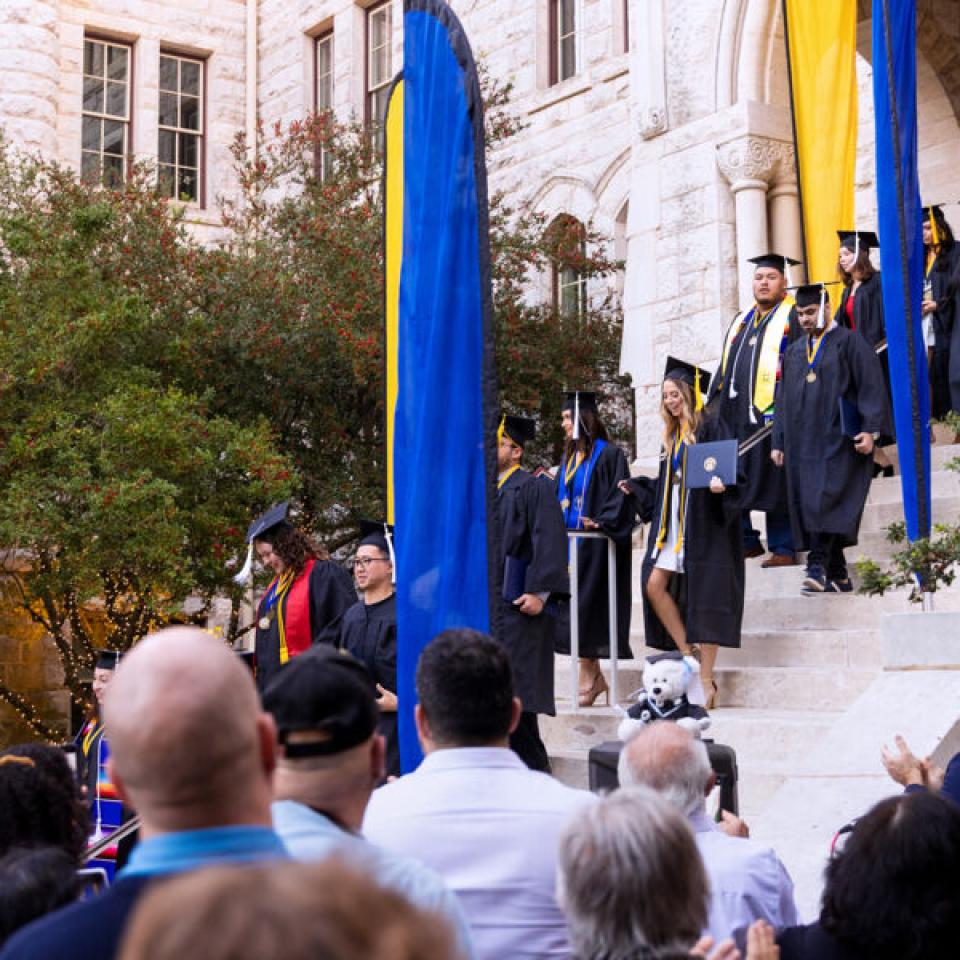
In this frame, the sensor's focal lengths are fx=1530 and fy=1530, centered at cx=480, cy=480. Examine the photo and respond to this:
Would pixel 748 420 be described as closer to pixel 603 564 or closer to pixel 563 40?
pixel 603 564

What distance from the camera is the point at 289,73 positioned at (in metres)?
18.9

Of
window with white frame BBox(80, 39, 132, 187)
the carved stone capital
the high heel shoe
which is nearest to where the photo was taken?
the high heel shoe

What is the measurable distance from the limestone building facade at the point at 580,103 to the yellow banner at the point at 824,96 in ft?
5.38

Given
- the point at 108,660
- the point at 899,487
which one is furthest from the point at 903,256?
the point at 108,660

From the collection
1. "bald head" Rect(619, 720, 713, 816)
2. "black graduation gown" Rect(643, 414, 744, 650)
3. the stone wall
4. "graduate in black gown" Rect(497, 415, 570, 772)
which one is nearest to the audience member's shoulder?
"bald head" Rect(619, 720, 713, 816)

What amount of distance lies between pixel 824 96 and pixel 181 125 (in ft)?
35.9

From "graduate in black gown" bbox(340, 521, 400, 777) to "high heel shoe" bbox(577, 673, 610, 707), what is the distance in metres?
1.93

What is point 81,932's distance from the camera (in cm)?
156

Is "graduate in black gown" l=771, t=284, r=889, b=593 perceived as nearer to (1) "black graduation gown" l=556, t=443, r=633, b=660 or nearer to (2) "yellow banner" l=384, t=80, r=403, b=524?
(1) "black graduation gown" l=556, t=443, r=633, b=660

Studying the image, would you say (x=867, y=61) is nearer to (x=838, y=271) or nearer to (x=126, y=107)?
(x=838, y=271)

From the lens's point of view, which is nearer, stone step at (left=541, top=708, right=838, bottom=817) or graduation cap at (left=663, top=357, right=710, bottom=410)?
stone step at (left=541, top=708, right=838, bottom=817)

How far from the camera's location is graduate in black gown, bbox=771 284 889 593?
8164 mm

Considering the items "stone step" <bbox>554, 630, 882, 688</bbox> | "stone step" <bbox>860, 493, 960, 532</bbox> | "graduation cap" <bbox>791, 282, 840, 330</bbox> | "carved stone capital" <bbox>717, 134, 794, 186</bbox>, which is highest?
"carved stone capital" <bbox>717, 134, 794, 186</bbox>

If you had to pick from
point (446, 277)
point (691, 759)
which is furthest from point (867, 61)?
point (691, 759)
